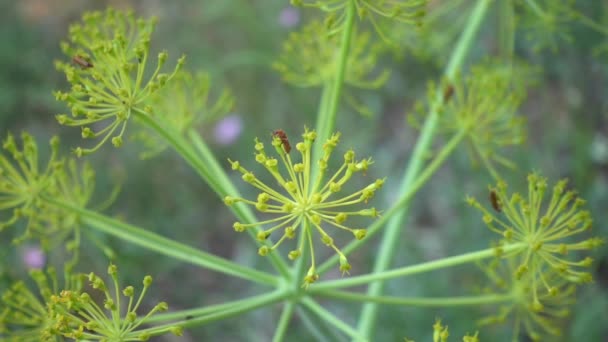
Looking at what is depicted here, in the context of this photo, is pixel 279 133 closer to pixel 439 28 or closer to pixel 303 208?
pixel 303 208

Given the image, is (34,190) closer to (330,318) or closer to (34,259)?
(330,318)

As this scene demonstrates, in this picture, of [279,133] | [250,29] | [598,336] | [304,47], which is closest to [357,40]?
[304,47]

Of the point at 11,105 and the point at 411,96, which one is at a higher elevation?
the point at 411,96

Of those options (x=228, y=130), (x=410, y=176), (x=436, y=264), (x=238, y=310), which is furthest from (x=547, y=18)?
(x=228, y=130)

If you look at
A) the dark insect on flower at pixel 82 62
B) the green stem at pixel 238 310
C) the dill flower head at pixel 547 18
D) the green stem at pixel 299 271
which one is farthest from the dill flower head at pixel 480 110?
the dark insect on flower at pixel 82 62

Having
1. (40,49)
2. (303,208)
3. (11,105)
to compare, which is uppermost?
(40,49)

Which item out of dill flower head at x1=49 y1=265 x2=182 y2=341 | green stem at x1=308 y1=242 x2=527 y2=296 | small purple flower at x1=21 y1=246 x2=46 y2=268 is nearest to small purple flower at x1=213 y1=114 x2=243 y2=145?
small purple flower at x1=21 y1=246 x2=46 y2=268
